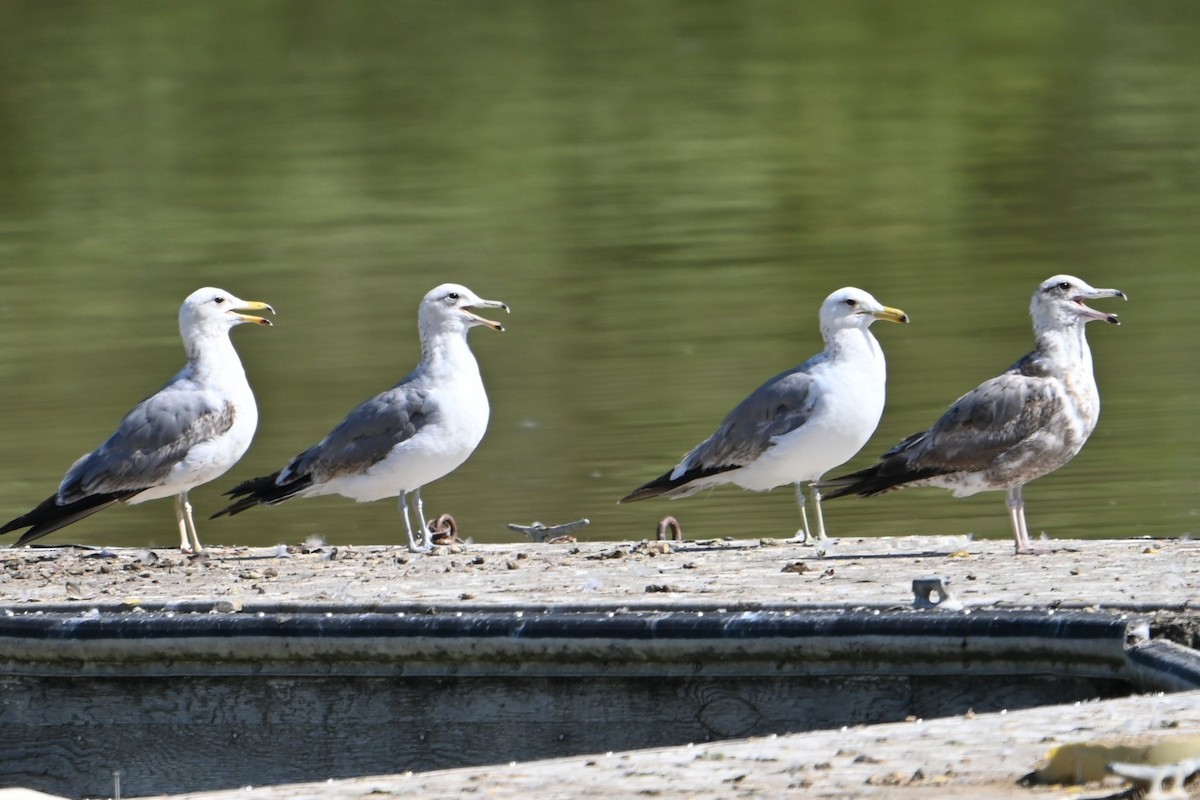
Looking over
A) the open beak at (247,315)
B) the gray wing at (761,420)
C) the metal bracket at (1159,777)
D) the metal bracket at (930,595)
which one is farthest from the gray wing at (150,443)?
the metal bracket at (1159,777)

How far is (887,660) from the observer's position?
22.5ft

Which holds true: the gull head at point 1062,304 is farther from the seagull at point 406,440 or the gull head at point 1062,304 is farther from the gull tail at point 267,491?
the gull tail at point 267,491

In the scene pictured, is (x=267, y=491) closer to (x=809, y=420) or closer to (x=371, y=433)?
(x=371, y=433)

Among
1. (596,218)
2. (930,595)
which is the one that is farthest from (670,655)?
(596,218)

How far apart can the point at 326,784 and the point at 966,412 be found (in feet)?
12.8

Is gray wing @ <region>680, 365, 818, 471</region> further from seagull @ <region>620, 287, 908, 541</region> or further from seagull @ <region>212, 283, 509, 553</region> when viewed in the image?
seagull @ <region>212, 283, 509, 553</region>

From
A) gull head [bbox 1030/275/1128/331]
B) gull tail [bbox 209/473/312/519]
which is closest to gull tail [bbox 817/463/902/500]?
gull head [bbox 1030/275/1128/331]

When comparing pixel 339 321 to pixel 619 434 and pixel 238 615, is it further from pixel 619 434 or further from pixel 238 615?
pixel 238 615

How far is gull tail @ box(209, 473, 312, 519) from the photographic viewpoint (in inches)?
379

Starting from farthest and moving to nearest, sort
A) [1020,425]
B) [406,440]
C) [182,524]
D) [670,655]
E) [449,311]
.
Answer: [449,311]
[182,524]
[406,440]
[1020,425]
[670,655]

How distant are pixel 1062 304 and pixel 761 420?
1.25 m

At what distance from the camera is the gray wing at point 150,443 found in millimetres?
9484

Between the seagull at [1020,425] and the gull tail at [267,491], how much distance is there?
2.33 metres

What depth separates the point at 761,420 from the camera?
9.28m
